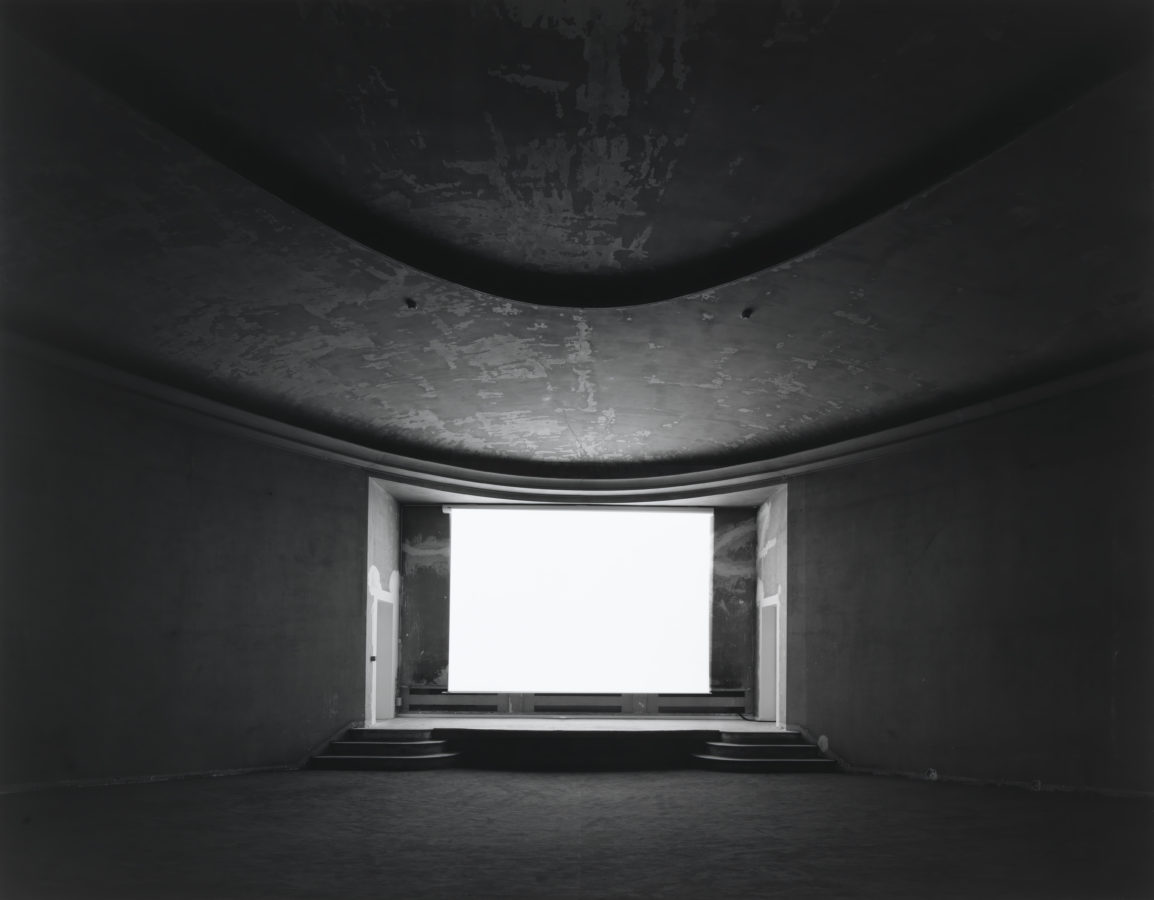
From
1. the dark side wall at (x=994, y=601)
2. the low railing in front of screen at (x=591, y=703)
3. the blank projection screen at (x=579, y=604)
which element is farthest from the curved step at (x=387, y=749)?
the dark side wall at (x=994, y=601)

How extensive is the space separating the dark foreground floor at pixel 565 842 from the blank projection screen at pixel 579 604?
5.78 m

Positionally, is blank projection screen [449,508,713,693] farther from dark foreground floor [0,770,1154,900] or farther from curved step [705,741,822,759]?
dark foreground floor [0,770,1154,900]

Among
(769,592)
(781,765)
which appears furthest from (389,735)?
(769,592)

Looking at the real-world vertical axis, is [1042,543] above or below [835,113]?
below

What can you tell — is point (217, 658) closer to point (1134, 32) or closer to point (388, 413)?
point (388, 413)

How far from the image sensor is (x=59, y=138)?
5652mm

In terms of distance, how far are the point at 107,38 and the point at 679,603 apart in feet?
40.9

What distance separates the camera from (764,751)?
1186cm

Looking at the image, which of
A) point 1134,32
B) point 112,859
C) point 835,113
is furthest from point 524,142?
point 112,859

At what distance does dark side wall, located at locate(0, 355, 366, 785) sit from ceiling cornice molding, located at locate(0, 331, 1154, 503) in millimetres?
178

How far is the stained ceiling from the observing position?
4.99 meters

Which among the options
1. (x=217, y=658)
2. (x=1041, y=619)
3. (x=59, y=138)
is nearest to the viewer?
(x=59, y=138)

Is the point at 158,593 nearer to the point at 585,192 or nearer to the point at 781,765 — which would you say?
the point at 585,192

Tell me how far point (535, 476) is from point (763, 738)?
5272 mm
